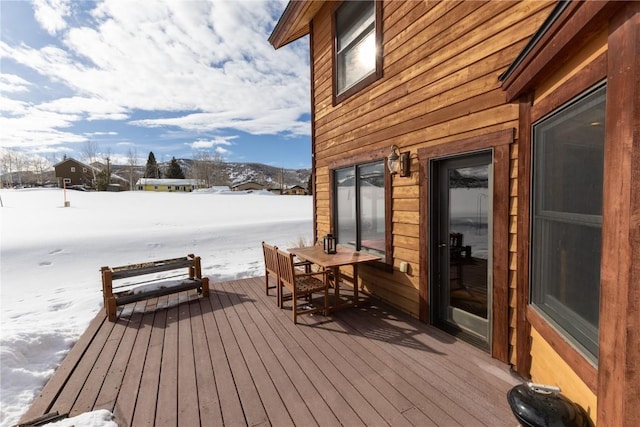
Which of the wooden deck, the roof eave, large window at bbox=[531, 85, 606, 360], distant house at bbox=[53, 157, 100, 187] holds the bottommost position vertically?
the wooden deck

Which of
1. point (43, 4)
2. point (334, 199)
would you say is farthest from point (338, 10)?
point (43, 4)

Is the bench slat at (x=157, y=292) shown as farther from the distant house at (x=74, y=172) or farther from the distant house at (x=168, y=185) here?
the distant house at (x=74, y=172)

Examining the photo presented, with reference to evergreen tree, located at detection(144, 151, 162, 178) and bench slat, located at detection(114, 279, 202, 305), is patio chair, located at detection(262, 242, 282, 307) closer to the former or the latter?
bench slat, located at detection(114, 279, 202, 305)

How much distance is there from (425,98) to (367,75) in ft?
4.10

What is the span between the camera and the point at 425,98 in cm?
321

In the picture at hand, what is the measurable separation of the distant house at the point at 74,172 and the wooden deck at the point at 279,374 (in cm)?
5894

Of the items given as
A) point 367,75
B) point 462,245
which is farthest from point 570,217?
point 367,75

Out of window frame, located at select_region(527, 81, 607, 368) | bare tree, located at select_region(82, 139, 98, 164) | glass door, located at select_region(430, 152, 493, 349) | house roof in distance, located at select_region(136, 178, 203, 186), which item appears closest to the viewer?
window frame, located at select_region(527, 81, 607, 368)

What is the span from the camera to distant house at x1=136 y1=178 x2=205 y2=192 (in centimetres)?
5181

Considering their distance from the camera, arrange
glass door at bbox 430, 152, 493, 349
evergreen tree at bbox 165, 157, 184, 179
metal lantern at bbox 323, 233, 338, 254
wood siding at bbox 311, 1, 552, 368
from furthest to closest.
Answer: evergreen tree at bbox 165, 157, 184, 179, metal lantern at bbox 323, 233, 338, 254, glass door at bbox 430, 152, 493, 349, wood siding at bbox 311, 1, 552, 368

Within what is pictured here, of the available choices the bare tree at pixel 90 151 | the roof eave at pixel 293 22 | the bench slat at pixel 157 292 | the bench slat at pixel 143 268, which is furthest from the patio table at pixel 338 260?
the bare tree at pixel 90 151

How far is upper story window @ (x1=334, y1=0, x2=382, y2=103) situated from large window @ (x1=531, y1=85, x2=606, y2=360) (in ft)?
8.38

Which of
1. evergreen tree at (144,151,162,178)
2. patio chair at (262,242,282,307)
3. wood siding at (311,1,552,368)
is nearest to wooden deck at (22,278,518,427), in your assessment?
patio chair at (262,242,282,307)

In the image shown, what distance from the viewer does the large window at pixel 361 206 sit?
13.5 feet
